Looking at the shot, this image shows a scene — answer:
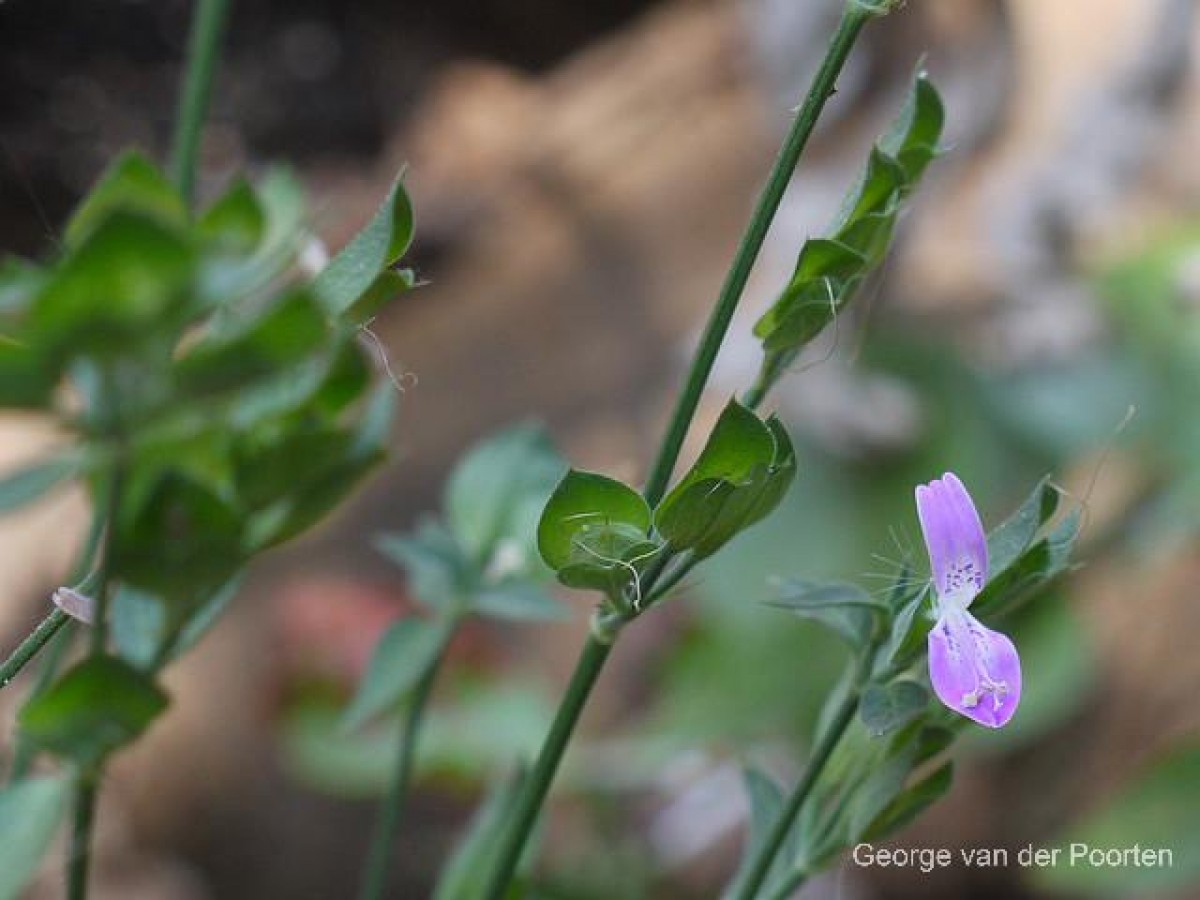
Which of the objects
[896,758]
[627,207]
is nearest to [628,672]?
[627,207]

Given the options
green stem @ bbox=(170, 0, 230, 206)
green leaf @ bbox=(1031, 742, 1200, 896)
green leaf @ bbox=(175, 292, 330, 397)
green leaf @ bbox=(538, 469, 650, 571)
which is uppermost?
green stem @ bbox=(170, 0, 230, 206)

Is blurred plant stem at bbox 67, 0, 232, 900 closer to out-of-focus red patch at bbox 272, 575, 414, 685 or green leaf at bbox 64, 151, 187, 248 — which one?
green leaf at bbox 64, 151, 187, 248

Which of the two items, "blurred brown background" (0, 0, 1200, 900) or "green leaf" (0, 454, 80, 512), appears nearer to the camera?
"green leaf" (0, 454, 80, 512)

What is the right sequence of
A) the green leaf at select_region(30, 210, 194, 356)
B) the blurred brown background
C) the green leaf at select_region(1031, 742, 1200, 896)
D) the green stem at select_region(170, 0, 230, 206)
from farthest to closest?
the blurred brown background → the green leaf at select_region(1031, 742, 1200, 896) → the green stem at select_region(170, 0, 230, 206) → the green leaf at select_region(30, 210, 194, 356)

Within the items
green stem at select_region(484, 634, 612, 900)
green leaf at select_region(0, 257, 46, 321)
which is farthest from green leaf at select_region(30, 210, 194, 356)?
green stem at select_region(484, 634, 612, 900)

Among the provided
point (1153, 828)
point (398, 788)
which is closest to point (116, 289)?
point (398, 788)

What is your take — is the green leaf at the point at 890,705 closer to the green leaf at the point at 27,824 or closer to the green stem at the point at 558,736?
the green stem at the point at 558,736
